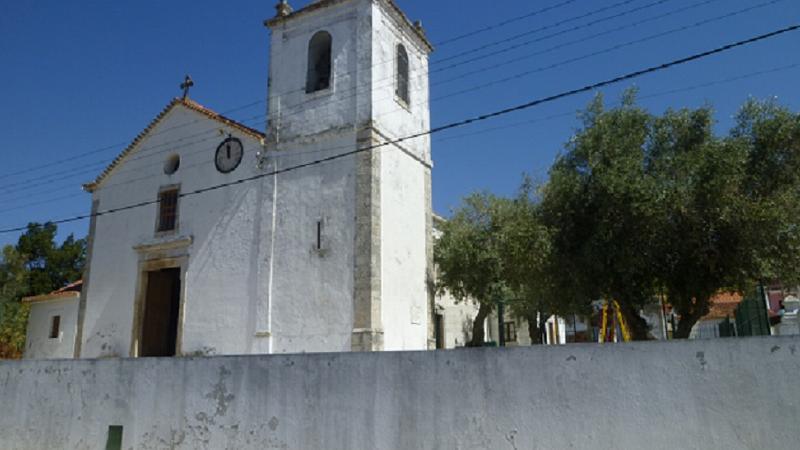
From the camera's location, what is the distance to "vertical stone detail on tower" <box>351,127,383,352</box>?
1468 centimetres

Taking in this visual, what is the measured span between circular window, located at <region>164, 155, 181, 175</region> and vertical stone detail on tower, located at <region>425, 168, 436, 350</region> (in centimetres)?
754

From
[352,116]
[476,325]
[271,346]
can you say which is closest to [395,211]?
[352,116]

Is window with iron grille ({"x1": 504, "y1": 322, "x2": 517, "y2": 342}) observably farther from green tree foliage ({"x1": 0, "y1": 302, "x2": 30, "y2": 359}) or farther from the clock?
green tree foliage ({"x1": 0, "y1": 302, "x2": 30, "y2": 359})

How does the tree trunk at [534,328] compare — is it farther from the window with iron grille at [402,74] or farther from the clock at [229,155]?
the clock at [229,155]

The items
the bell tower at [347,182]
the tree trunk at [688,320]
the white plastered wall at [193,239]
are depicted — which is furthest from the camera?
the white plastered wall at [193,239]

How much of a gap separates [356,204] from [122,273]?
27.0 ft

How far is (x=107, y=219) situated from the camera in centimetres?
2011

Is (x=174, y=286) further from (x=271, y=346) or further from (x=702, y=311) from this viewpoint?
(x=702, y=311)

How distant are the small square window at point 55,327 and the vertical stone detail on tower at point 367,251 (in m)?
12.4

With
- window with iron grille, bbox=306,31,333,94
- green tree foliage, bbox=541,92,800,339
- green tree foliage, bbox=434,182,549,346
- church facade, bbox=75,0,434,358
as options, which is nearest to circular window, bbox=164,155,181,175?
church facade, bbox=75,0,434,358

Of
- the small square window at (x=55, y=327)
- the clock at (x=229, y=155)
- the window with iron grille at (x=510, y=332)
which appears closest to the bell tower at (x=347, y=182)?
the clock at (x=229, y=155)

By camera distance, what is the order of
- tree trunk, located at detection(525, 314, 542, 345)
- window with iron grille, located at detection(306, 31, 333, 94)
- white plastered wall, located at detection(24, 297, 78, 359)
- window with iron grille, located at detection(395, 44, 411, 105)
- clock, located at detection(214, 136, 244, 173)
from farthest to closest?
1. tree trunk, located at detection(525, 314, 542, 345)
2. white plastered wall, located at detection(24, 297, 78, 359)
3. window with iron grille, located at detection(395, 44, 411, 105)
4. clock, located at detection(214, 136, 244, 173)
5. window with iron grille, located at detection(306, 31, 333, 94)

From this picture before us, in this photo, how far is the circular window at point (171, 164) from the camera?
19219 mm

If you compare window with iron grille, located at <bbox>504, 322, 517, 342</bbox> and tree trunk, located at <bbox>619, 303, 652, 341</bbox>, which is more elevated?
window with iron grille, located at <bbox>504, 322, 517, 342</bbox>
